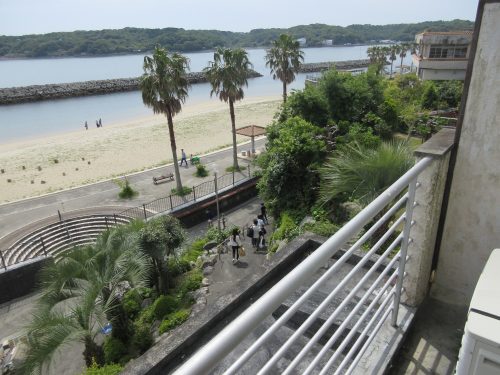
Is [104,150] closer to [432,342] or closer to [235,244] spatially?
Answer: [235,244]

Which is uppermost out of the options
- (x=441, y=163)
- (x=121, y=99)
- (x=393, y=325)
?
(x=441, y=163)

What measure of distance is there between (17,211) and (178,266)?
14.0 meters

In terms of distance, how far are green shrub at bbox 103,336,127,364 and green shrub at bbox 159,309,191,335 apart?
106 cm

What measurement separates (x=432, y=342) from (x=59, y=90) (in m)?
91.6

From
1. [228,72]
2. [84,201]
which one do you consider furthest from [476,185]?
[228,72]

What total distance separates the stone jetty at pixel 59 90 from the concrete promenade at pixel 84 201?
50.2 metres

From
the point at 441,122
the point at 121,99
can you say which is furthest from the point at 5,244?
the point at 121,99

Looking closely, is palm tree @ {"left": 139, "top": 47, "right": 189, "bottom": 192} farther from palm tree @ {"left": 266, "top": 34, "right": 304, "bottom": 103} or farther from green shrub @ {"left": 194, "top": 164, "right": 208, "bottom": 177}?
palm tree @ {"left": 266, "top": 34, "right": 304, "bottom": 103}

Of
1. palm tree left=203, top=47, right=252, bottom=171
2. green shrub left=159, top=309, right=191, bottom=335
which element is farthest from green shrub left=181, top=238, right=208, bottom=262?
palm tree left=203, top=47, right=252, bottom=171

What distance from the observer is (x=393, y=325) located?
9.70ft

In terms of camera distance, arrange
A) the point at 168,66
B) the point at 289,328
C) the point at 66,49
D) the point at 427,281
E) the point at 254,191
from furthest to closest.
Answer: the point at 66,49 → the point at 254,191 → the point at 168,66 → the point at 289,328 → the point at 427,281

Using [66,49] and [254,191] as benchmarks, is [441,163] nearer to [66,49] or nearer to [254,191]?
[254,191]

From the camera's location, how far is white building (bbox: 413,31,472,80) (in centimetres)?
4125

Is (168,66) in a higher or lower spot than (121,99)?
higher
